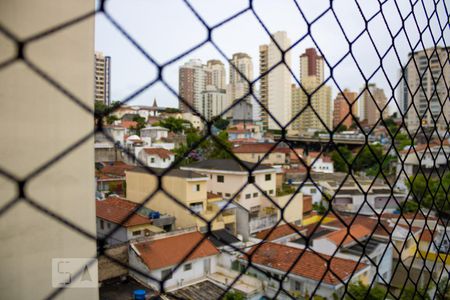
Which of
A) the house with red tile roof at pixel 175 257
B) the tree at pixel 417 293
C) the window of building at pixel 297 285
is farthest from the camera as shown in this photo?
the window of building at pixel 297 285

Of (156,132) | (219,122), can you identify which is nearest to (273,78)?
(219,122)

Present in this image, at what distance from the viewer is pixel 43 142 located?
345 mm

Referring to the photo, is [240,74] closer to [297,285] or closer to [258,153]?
[297,285]

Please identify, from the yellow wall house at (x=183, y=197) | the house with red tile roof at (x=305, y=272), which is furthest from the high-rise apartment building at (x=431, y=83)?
the yellow wall house at (x=183, y=197)

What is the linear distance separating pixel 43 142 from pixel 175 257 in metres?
2.30

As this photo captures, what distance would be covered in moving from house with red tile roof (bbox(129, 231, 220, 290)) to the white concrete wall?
1876mm

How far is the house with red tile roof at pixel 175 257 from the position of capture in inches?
94.3

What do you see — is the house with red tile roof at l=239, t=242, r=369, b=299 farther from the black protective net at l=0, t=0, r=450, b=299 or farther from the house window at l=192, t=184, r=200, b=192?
the house window at l=192, t=184, r=200, b=192

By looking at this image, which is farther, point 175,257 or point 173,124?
point 173,124

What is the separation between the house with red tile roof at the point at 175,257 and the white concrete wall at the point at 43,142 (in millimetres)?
1876

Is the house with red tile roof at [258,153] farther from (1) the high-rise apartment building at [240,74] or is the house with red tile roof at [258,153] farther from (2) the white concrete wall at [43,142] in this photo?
(2) the white concrete wall at [43,142]

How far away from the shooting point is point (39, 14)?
0.33 m

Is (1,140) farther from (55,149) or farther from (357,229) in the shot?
(357,229)

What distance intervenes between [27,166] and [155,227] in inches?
134
